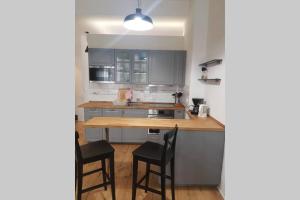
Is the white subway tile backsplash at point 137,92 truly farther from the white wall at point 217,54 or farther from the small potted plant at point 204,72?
the white wall at point 217,54

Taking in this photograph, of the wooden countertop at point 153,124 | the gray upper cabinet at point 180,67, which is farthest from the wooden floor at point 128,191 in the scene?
the gray upper cabinet at point 180,67

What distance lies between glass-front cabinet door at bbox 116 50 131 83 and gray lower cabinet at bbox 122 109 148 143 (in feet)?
2.66

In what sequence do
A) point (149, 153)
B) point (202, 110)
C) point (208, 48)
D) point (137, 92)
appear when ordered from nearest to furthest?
point (149, 153)
point (202, 110)
point (208, 48)
point (137, 92)

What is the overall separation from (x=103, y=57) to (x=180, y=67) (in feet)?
5.92

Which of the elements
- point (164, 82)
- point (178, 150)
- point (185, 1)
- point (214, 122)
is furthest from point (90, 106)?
point (185, 1)

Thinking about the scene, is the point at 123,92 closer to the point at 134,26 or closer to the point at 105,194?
the point at 134,26

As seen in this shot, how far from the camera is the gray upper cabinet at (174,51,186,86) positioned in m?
3.95

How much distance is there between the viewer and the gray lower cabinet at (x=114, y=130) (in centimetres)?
371

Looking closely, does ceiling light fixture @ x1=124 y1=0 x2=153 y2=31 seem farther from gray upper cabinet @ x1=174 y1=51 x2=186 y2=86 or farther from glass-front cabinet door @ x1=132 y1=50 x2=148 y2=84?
gray upper cabinet @ x1=174 y1=51 x2=186 y2=86

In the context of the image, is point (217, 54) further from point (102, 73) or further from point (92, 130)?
point (92, 130)

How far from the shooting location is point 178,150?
2236mm

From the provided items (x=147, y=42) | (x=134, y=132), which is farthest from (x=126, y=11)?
(x=134, y=132)

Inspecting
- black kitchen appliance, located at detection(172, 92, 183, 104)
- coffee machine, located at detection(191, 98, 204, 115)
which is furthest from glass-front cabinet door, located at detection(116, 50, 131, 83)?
coffee machine, located at detection(191, 98, 204, 115)

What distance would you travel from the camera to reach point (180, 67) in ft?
13.1
